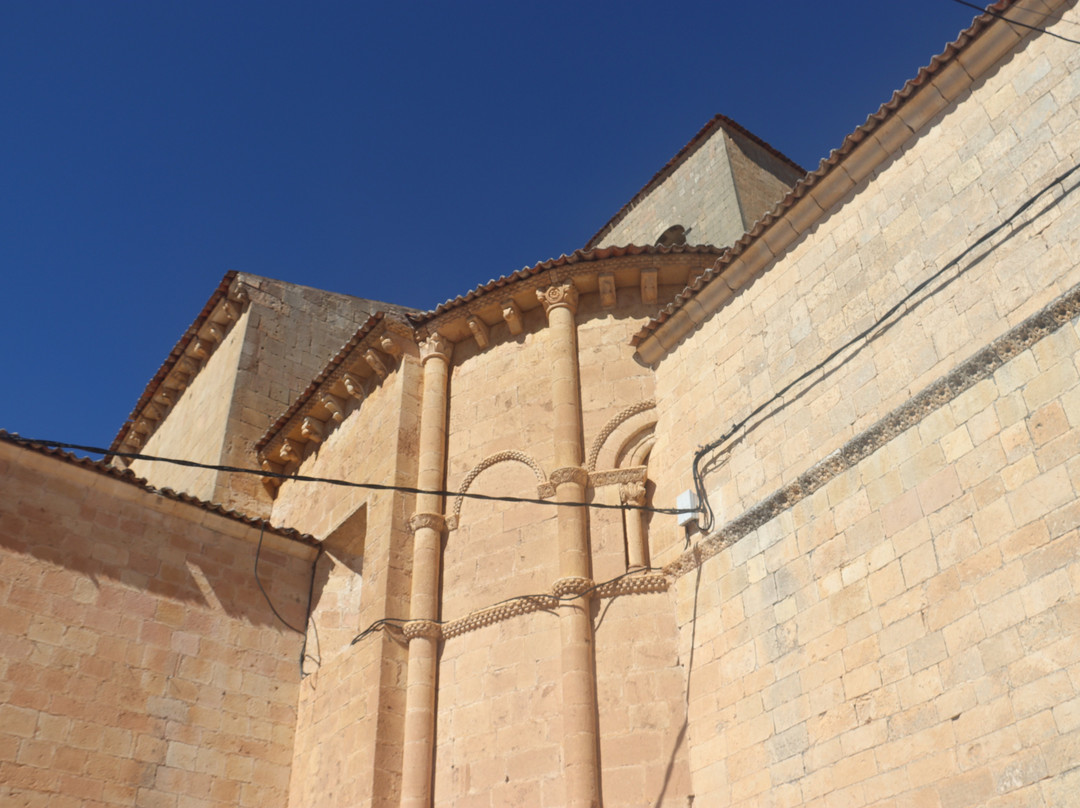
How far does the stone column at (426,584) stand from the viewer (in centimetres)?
925

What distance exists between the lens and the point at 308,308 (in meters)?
17.9

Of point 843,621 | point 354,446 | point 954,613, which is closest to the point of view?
point 954,613

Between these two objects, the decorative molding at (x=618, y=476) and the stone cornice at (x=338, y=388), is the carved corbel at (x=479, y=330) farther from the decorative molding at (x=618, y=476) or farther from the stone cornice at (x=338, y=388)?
the decorative molding at (x=618, y=476)

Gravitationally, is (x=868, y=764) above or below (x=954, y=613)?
below

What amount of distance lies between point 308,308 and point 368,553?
26.0 ft

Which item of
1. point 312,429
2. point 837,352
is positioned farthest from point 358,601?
point 837,352

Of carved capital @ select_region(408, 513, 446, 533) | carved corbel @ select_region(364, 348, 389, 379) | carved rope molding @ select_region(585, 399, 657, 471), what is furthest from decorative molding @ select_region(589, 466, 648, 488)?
carved corbel @ select_region(364, 348, 389, 379)

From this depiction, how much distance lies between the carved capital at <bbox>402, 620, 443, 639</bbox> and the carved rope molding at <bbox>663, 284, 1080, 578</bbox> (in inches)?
106

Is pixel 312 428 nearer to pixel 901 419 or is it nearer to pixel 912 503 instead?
pixel 901 419

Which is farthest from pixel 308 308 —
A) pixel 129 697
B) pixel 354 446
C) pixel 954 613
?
pixel 954 613

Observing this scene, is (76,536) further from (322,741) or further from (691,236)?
(691,236)

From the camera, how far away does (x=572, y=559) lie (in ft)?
31.4

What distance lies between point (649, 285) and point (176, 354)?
34.0 feet

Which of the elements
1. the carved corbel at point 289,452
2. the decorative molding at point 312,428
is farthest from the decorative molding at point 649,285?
the carved corbel at point 289,452
